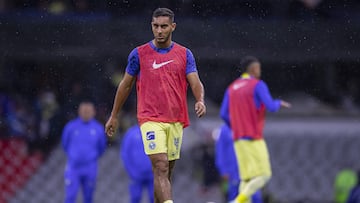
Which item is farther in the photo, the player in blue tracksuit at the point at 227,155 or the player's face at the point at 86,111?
the player's face at the point at 86,111

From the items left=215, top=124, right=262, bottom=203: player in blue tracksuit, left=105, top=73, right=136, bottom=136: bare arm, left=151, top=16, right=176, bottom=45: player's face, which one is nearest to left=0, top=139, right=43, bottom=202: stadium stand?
left=215, top=124, right=262, bottom=203: player in blue tracksuit

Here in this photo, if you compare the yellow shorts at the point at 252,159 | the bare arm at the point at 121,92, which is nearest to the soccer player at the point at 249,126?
the yellow shorts at the point at 252,159

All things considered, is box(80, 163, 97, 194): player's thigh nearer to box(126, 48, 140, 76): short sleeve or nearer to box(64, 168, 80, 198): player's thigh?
box(64, 168, 80, 198): player's thigh

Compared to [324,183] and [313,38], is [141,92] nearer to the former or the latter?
[313,38]

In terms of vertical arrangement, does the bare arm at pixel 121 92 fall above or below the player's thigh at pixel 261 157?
above

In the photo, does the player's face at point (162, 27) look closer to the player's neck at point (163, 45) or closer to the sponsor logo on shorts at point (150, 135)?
the player's neck at point (163, 45)

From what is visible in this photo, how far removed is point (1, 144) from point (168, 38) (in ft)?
27.8

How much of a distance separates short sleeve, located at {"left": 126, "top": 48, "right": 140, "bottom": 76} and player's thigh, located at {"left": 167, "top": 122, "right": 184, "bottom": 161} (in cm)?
56

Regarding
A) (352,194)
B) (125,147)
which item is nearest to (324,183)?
(352,194)

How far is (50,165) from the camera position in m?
17.4

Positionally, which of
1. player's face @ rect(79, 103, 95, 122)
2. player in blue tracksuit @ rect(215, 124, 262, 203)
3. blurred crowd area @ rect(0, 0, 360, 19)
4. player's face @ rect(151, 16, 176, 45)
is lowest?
player in blue tracksuit @ rect(215, 124, 262, 203)

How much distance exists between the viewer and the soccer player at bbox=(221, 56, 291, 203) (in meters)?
13.8

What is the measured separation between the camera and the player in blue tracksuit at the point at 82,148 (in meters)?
15.4

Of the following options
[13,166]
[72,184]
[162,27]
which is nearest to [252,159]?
[72,184]
